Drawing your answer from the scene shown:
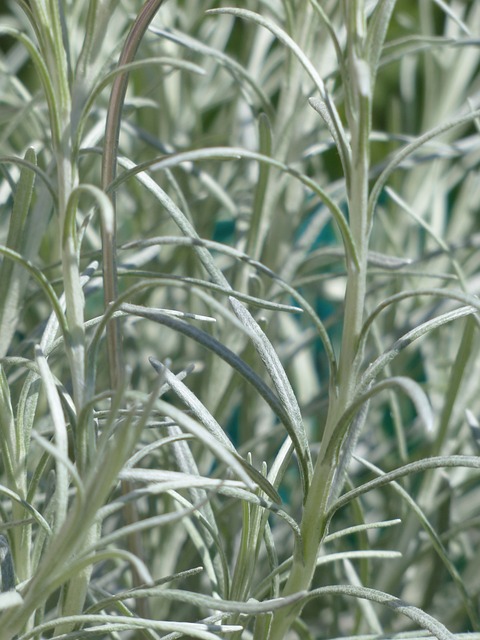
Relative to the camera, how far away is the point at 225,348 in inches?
11.8

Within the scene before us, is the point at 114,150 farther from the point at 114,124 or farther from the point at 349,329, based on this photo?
the point at 349,329

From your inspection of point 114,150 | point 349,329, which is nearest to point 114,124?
point 114,150

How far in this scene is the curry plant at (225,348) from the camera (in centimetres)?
28

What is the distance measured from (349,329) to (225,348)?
0.05 metres

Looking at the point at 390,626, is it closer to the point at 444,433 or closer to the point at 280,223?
the point at 444,433

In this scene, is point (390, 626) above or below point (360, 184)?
below

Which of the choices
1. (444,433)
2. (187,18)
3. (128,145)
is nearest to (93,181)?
(128,145)

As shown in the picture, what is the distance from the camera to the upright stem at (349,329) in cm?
29

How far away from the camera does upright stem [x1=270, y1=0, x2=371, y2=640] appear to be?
0.29 meters

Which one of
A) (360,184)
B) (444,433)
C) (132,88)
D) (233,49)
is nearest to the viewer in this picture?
(360,184)

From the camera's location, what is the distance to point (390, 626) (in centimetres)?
53

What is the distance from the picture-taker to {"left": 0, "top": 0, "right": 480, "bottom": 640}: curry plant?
281 millimetres

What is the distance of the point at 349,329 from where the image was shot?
300 mm

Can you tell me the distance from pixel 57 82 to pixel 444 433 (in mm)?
280
